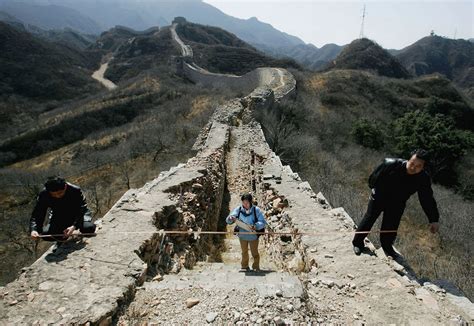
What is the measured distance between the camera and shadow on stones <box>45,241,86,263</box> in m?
4.38

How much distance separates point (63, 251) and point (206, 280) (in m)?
2.05

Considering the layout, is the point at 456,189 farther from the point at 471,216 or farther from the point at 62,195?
the point at 62,195

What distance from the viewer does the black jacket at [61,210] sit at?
4.53m

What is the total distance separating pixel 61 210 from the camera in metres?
4.67

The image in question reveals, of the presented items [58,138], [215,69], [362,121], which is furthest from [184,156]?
[215,69]

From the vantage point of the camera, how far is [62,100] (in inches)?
2194

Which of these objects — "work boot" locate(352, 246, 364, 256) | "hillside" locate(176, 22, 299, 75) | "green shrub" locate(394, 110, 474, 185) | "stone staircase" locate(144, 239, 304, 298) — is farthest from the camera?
"hillside" locate(176, 22, 299, 75)

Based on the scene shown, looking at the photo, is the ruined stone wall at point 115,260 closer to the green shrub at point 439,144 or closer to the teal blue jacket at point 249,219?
the teal blue jacket at point 249,219

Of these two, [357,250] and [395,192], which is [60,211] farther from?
[395,192]

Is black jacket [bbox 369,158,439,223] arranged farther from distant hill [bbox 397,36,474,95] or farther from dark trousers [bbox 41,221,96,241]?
distant hill [bbox 397,36,474,95]

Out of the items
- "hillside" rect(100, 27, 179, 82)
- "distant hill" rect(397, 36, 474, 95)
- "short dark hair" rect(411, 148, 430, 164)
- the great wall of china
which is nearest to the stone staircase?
the great wall of china

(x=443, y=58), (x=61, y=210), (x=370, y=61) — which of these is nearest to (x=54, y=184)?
(x=61, y=210)

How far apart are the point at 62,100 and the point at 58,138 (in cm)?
2440

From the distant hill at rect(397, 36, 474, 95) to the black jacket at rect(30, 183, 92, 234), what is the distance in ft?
372
